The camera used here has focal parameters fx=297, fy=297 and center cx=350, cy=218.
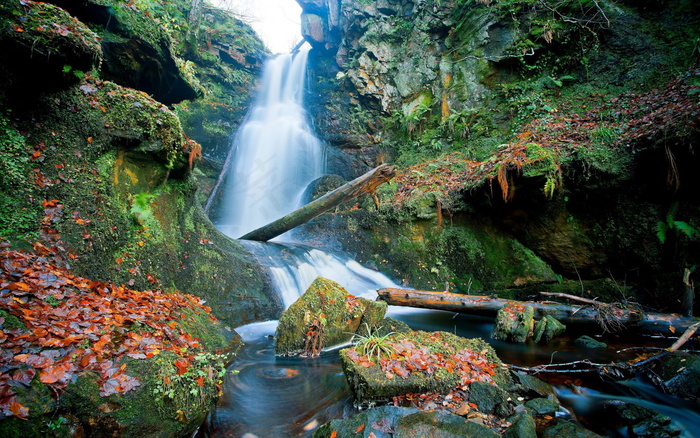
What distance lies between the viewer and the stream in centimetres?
325

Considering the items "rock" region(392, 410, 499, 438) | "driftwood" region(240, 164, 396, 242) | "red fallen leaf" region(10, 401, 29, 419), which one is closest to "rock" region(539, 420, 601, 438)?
"rock" region(392, 410, 499, 438)

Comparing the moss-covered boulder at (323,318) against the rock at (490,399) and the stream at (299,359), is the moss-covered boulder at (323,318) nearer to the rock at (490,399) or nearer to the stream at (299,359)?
the stream at (299,359)

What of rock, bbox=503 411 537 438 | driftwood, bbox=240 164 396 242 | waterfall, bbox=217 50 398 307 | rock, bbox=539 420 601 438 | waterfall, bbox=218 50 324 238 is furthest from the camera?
waterfall, bbox=218 50 324 238

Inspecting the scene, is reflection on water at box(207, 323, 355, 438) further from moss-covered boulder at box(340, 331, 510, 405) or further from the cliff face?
the cliff face

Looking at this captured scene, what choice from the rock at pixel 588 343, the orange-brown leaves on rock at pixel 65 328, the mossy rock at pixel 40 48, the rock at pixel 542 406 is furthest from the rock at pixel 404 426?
the mossy rock at pixel 40 48

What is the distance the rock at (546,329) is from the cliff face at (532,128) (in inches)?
107

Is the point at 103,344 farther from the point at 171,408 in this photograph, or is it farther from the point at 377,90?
the point at 377,90

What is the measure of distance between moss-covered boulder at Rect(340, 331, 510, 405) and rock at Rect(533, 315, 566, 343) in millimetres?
2252

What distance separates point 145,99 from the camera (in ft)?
18.5

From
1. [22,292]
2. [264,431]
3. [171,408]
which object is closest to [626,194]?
[264,431]

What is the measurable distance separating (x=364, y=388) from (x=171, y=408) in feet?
5.86

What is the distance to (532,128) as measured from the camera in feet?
33.0

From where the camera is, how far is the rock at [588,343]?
16.6 ft

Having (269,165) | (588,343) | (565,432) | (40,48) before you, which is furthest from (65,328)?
(269,165)
